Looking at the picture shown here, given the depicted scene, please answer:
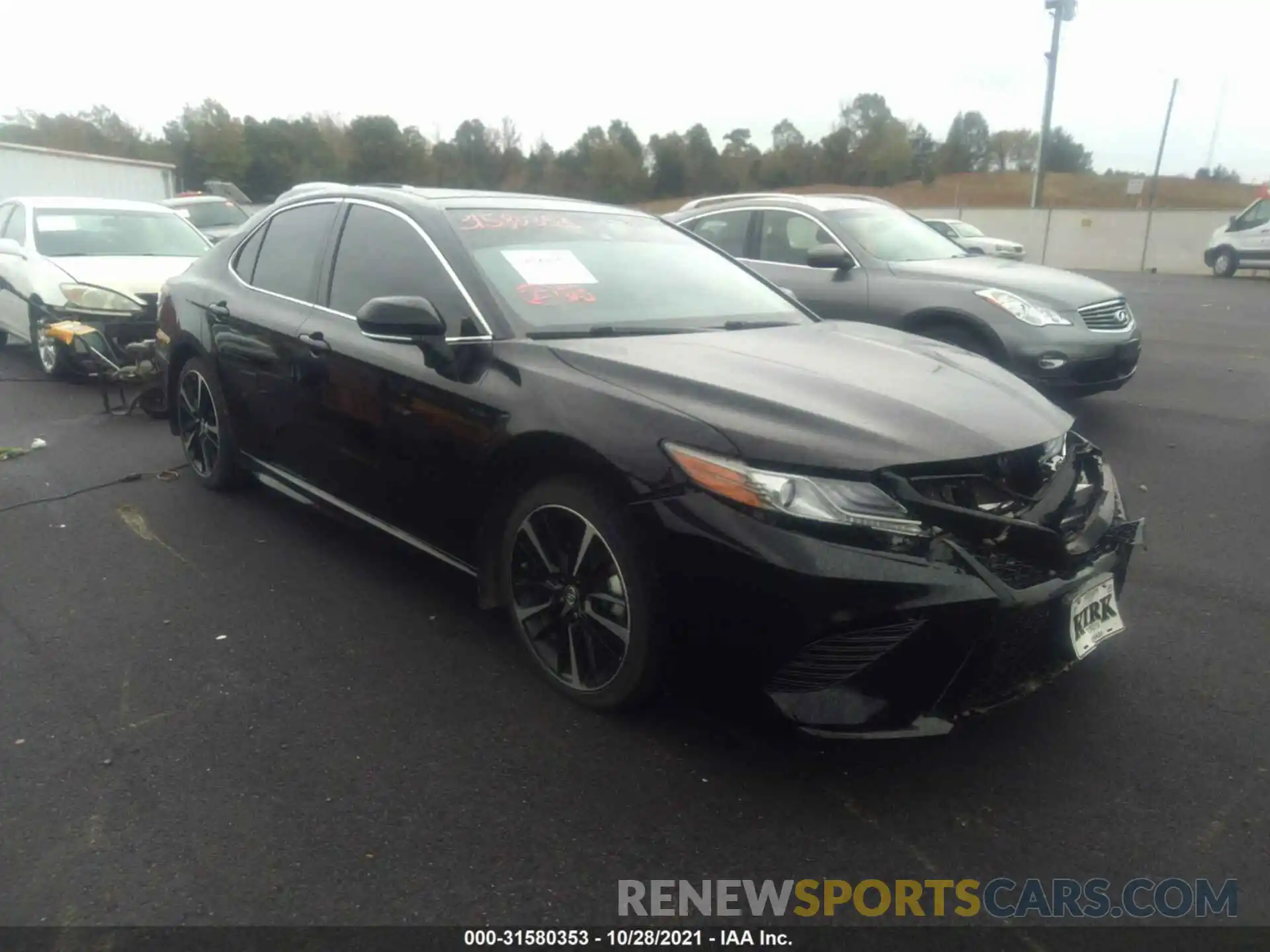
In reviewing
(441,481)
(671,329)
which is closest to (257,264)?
(441,481)

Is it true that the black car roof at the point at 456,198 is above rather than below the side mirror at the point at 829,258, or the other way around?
above

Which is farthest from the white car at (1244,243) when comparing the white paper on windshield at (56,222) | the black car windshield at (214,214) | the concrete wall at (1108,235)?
the white paper on windshield at (56,222)

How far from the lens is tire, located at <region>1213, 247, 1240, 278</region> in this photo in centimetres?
2317

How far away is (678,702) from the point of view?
10.3 feet

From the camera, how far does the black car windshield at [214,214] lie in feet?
55.9

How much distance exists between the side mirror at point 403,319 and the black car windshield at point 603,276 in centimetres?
27

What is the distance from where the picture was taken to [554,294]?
11.7ft

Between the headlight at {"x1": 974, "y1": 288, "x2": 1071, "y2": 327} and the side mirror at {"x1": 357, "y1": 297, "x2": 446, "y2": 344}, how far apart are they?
448 centimetres

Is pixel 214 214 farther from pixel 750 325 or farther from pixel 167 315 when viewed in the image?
pixel 750 325

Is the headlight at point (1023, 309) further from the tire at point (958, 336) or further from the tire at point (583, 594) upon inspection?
the tire at point (583, 594)

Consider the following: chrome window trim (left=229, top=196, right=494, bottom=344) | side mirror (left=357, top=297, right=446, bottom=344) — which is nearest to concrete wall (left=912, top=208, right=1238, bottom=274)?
chrome window trim (left=229, top=196, right=494, bottom=344)

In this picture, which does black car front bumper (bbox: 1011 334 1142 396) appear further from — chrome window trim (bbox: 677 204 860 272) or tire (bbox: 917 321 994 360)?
chrome window trim (bbox: 677 204 860 272)

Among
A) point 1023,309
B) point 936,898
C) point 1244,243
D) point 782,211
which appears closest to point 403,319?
point 936,898

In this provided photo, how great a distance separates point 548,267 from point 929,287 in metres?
3.94
